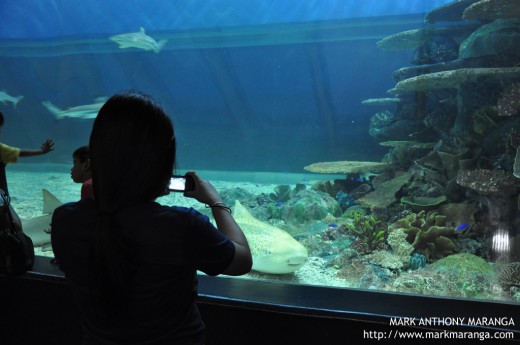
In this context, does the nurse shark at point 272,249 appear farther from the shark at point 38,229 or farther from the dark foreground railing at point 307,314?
the shark at point 38,229

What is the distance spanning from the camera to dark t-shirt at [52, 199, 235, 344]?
1.03 m

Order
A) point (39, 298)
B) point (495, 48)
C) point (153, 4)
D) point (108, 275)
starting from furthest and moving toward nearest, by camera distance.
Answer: point (153, 4) < point (495, 48) < point (39, 298) < point (108, 275)

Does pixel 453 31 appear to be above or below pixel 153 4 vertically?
below

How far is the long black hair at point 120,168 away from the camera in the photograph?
3.30ft

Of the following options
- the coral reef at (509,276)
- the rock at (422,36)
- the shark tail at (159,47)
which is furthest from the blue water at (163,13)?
the coral reef at (509,276)

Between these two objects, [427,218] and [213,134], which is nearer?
[427,218]

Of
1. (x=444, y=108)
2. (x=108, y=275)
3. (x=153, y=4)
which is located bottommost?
(x=108, y=275)

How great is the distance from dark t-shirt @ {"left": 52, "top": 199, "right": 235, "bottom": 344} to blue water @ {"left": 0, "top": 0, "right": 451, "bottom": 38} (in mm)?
11291

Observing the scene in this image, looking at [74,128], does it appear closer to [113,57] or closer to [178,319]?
[113,57]

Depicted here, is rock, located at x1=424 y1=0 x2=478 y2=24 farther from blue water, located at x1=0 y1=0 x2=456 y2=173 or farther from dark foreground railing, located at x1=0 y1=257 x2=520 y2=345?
dark foreground railing, located at x1=0 y1=257 x2=520 y2=345

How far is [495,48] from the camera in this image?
4.76 meters

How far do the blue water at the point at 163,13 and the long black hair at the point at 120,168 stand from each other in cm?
1122

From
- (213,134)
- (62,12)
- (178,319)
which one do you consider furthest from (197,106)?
(178,319)

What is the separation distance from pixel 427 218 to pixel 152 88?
12.5m
